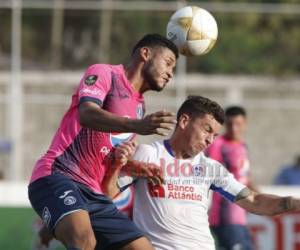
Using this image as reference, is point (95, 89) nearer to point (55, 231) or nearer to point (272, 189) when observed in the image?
point (55, 231)

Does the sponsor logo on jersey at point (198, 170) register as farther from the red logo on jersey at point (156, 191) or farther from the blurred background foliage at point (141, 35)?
the blurred background foliage at point (141, 35)

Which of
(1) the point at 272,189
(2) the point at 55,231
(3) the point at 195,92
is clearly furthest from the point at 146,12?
(2) the point at 55,231

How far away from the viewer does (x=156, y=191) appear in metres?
7.34

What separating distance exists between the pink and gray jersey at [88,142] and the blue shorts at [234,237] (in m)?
4.51

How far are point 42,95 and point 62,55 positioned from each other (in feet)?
8.48

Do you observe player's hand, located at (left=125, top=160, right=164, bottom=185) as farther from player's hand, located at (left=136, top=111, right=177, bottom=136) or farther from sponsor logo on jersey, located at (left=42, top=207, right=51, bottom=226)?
player's hand, located at (left=136, top=111, right=177, bottom=136)

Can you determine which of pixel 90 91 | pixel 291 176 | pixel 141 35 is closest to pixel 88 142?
pixel 90 91

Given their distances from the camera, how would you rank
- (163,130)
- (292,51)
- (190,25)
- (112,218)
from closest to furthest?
(163,130)
(112,218)
(190,25)
(292,51)

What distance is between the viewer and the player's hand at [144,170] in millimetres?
7145

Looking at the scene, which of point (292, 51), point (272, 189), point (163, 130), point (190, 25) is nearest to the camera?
point (163, 130)

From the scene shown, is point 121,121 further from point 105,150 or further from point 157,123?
point 105,150

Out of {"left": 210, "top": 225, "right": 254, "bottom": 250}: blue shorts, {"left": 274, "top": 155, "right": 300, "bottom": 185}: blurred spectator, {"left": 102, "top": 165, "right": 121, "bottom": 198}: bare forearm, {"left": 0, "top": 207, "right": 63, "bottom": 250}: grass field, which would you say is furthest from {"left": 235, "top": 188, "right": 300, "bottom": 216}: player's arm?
{"left": 274, "top": 155, "right": 300, "bottom": 185}: blurred spectator

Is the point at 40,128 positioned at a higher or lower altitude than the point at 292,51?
lower

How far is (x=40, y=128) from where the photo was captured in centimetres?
1927
